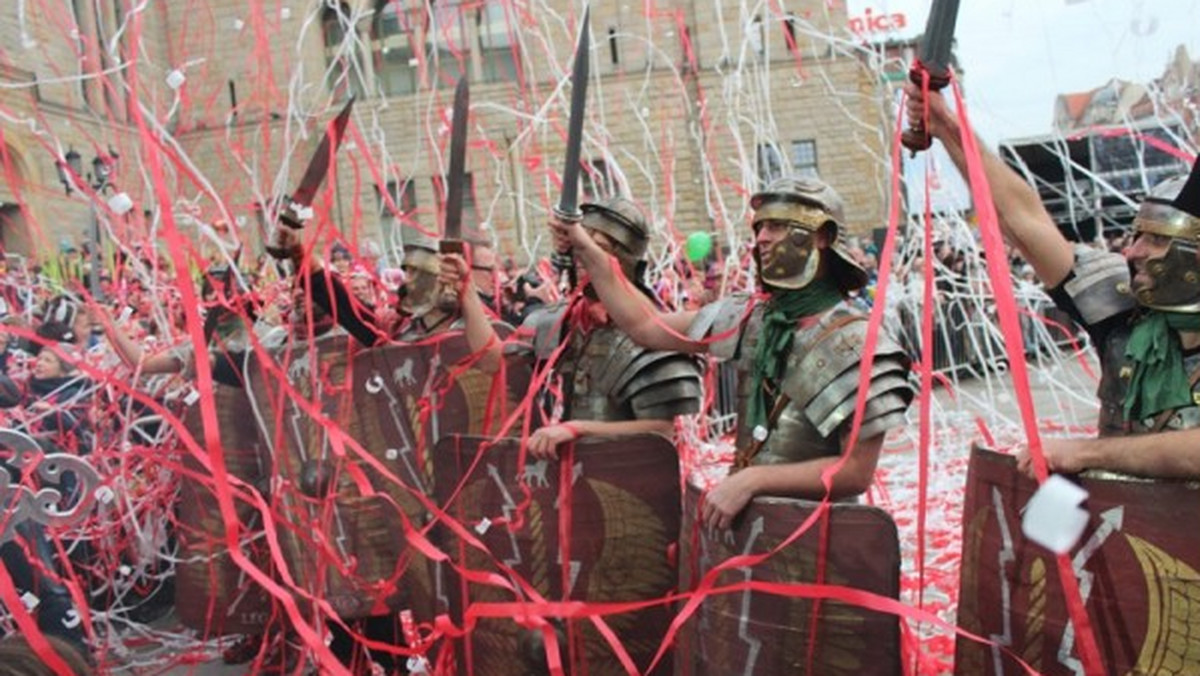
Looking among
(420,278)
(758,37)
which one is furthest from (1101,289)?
(758,37)

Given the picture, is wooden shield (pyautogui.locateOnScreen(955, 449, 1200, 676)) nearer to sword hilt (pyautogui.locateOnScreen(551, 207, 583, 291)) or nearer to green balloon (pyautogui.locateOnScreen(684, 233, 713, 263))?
sword hilt (pyautogui.locateOnScreen(551, 207, 583, 291))

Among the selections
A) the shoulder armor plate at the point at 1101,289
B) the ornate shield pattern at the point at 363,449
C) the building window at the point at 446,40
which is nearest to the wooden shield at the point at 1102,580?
the shoulder armor plate at the point at 1101,289

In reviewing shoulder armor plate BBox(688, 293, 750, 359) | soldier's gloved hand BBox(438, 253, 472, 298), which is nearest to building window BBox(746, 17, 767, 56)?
soldier's gloved hand BBox(438, 253, 472, 298)

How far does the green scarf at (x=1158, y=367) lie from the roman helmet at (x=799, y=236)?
0.70 metres

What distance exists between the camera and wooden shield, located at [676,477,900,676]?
8.01 ft

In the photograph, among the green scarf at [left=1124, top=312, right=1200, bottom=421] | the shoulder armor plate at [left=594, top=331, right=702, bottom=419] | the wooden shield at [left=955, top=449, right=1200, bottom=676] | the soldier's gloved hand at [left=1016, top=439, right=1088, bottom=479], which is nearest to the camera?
the wooden shield at [left=955, top=449, right=1200, bottom=676]

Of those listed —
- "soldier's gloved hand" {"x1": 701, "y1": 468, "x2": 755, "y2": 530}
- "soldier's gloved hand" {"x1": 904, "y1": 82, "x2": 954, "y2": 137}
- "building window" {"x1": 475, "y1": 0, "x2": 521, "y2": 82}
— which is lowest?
"soldier's gloved hand" {"x1": 701, "y1": 468, "x2": 755, "y2": 530}

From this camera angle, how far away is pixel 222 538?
16.7 feet

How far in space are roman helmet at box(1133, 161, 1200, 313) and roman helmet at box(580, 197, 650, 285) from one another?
1581 mm

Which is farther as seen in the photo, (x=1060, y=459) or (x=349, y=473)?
(x=349, y=473)

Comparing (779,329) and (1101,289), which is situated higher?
(1101,289)

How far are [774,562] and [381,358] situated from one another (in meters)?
2.17

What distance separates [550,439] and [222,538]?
2.47 meters

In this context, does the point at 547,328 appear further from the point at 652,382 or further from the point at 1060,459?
the point at 1060,459
